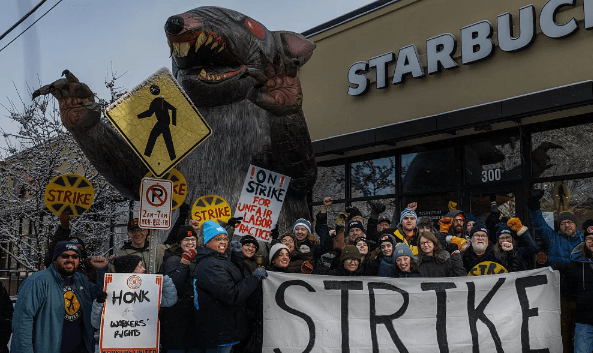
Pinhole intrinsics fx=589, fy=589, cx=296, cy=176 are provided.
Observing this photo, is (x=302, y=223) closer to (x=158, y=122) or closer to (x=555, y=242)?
(x=158, y=122)

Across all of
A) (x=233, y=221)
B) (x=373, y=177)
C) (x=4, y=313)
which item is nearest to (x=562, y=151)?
(x=373, y=177)

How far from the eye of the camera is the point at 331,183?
12297 mm

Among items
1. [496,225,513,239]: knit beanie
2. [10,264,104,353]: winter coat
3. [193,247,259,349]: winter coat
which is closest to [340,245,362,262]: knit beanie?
[193,247,259,349]: winter coat

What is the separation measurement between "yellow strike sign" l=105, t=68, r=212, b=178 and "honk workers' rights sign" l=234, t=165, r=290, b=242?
3.89 feet

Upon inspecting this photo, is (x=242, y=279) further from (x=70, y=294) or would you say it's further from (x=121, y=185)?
(x=121, y=185)

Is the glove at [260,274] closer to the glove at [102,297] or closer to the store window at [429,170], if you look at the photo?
the glove at [102,297]

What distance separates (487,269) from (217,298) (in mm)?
2505

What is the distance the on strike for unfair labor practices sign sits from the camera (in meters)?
4.41

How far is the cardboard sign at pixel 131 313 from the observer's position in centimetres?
422

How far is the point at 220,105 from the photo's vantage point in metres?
5.47

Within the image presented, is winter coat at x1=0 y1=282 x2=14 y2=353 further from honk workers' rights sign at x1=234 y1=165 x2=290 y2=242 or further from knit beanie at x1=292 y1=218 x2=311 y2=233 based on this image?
knit beanie at x1=292 y1=218 x2=311 y2=233

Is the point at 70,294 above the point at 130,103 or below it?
below

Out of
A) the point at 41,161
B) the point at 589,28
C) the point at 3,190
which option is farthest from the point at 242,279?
the point at 3,190

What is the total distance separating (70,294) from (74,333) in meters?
0.29
